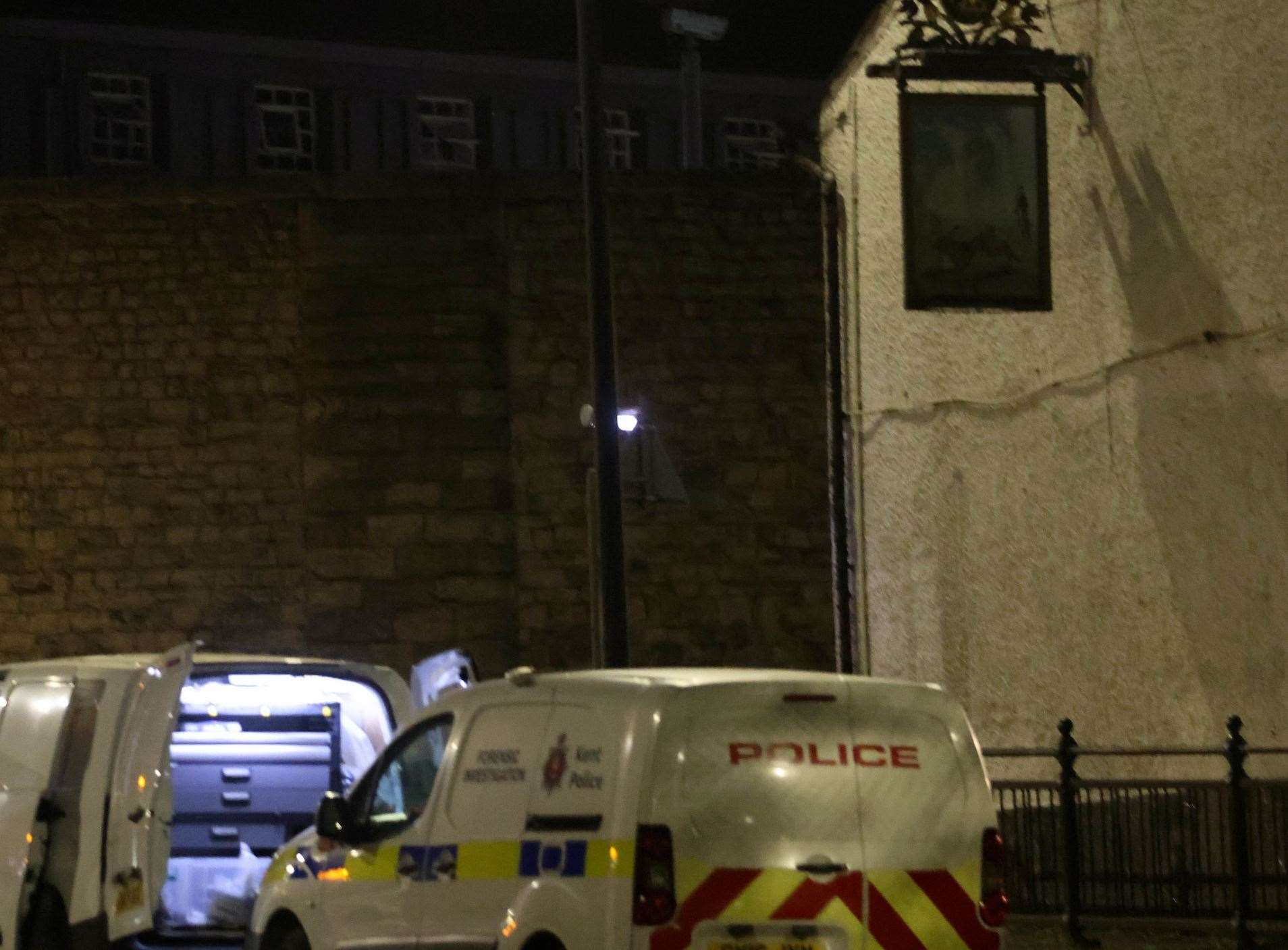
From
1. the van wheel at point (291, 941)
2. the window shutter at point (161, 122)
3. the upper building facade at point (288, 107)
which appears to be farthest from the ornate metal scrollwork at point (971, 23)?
the window shutter at point (161, 122)

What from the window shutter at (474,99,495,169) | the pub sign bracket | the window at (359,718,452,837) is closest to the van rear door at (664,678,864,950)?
the window at (359,718,452,837)

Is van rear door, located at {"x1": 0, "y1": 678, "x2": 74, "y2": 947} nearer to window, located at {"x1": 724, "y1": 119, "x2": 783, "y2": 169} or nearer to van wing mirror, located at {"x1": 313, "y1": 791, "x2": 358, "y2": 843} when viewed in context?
van wing mirror, located at {"x1": 313, "y1": 791, "x2": 358, "y2": 843}

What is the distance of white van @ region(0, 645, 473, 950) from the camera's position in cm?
844

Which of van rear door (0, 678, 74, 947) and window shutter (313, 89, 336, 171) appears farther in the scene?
window shutter (313, 89, 336, 171)

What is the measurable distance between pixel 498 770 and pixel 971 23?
6648 mm

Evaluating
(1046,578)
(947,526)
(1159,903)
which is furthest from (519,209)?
(1159,903)

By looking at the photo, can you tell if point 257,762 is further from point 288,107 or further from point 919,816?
point 288,107

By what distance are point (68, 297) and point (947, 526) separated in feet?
33.9

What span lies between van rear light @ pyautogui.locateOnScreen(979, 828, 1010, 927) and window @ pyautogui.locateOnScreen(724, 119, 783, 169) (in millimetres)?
32689

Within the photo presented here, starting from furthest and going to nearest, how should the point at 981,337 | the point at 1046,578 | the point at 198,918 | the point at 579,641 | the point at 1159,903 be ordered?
the point at 579,641 < the point at 981,337 < the point at 1046,578 < the point at 1159,903 < the point at 198,918

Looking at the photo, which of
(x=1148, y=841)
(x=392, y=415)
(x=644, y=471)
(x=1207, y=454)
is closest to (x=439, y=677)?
(x=644, y=471)

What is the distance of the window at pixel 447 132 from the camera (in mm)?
36094

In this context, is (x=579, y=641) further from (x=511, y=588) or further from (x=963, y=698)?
(x=963, y=698)

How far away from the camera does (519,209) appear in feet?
67.1
